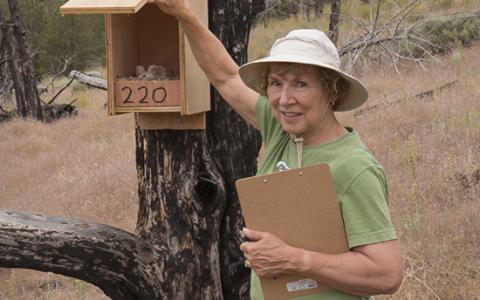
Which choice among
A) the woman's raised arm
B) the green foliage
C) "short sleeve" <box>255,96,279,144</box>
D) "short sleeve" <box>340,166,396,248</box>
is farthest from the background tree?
the green foliage

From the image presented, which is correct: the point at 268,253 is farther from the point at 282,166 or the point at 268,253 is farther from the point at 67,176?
the point at 67,176

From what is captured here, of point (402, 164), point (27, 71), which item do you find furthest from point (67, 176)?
point (27, 71)

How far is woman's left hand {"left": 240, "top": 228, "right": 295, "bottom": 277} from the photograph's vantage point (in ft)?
7.89

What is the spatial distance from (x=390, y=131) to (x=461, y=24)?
25.4 feet

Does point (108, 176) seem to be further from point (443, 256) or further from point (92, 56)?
point (92, 56)

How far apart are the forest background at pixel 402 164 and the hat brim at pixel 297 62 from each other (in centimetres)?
211

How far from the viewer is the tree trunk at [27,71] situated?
16.7 meters

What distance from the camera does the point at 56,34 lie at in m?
28.3

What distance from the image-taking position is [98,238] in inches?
132

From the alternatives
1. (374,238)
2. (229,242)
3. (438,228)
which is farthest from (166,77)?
(438,228)

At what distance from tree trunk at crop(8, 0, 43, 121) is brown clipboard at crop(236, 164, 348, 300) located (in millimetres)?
15095

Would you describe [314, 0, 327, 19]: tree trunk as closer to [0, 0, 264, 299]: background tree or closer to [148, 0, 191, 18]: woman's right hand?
[0, 0, 264, 299]: background tree

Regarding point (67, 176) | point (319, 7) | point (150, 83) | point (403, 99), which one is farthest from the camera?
point (319, 7)

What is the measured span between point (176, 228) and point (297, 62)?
157 centimetres
